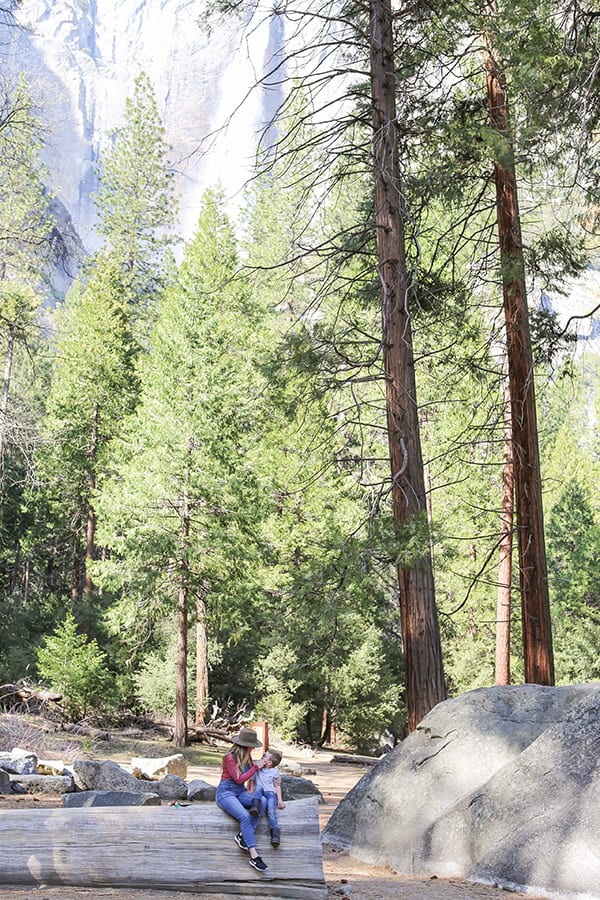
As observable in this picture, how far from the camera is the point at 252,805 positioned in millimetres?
5137

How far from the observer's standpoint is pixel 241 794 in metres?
5.13

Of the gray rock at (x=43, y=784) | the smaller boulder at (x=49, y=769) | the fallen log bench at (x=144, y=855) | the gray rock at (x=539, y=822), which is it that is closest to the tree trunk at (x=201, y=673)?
the smaller boulder at (x=49, y=769)

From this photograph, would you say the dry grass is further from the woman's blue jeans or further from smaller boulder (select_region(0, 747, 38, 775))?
the woman's blue jeans

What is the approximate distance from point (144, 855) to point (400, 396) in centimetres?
528

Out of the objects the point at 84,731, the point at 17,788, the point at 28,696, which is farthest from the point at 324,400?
the point at 17,788

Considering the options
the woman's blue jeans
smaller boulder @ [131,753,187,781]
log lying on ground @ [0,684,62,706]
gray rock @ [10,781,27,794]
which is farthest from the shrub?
the woman's blue jeans

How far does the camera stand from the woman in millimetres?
5004

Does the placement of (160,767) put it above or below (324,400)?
below

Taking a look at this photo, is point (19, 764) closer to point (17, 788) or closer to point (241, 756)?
point (17, 788)

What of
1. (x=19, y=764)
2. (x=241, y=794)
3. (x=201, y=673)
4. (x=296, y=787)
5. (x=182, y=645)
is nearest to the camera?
(x=241, y=794)

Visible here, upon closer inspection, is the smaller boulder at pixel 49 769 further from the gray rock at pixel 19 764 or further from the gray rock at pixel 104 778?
the gray rock at pixel 104 778

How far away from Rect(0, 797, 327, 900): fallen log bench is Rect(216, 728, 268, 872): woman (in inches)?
2.8

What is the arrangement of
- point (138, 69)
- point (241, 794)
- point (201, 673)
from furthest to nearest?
point (138, 69) < point (201, 673) < point (241, 794)

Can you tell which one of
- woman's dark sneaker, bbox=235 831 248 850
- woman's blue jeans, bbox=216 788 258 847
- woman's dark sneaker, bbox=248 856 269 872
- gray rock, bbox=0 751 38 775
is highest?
woman's blue jeans, bbox=216 788 258 847
